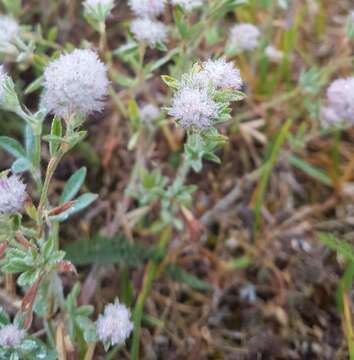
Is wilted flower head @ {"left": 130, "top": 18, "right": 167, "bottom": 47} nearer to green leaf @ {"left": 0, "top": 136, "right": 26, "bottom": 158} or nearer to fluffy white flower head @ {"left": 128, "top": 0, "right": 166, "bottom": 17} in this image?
fluffy white flower head @ {"left": 128, "top": 0, "right": 166, "bottom": 17}

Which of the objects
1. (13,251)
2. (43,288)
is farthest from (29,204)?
(43,288)

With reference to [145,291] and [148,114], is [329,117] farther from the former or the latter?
[145,291]

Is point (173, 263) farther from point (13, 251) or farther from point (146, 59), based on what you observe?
point (146, 59)

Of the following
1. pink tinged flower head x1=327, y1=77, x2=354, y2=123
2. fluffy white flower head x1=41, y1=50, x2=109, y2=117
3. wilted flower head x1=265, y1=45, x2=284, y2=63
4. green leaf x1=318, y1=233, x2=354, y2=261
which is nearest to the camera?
fluffy white flower head x1=41, y1=50, x2=109, y2=117

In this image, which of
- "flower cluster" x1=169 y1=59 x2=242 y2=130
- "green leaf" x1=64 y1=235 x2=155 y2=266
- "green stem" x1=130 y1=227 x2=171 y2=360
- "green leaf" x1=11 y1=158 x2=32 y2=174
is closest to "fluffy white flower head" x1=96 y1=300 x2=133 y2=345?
"green stem" x1=130 y1=227 x2=171 y2=360

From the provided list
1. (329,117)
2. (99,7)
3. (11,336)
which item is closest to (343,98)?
(329,117)

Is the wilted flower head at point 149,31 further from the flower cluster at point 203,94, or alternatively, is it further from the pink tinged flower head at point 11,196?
the pink tinged flower head at point 11,196
